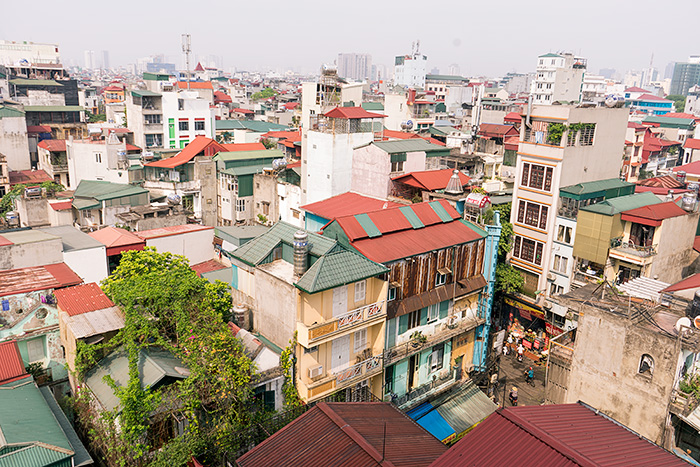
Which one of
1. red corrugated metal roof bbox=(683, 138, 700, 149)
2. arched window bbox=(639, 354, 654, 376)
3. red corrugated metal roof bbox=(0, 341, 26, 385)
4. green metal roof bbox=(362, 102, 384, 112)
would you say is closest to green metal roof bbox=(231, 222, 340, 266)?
red corrugated metal roof bbox=(0, 341, 26, 385)

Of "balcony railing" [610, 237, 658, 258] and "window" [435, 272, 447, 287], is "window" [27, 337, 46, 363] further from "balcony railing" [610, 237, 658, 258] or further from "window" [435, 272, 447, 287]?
"balcony railing" [610, 237, 658, 258]

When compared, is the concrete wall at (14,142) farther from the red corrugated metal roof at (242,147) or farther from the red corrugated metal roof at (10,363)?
the red corrugated metal roof at (10,363)

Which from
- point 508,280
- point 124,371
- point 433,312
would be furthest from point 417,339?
point 508,280

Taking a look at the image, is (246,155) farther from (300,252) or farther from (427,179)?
(300,252)

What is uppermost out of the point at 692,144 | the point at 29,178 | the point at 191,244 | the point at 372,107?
the point at 372,107

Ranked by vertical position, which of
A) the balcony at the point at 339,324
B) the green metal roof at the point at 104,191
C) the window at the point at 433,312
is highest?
the green metal roof at the point at 104,191

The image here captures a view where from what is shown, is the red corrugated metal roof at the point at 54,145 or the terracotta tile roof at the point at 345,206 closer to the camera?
the terracotta tile roof at the point at 345,206

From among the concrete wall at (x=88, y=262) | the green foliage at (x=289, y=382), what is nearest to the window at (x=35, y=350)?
the concrete wall at (x=88, y=262)
